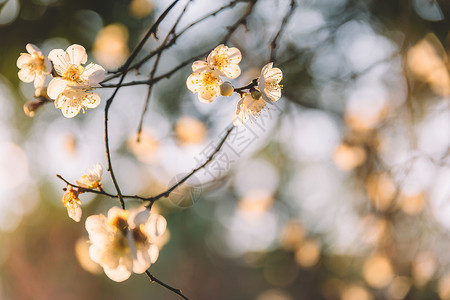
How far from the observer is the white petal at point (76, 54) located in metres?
0.77

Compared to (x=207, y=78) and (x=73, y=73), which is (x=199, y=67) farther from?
(x=73, y=73)

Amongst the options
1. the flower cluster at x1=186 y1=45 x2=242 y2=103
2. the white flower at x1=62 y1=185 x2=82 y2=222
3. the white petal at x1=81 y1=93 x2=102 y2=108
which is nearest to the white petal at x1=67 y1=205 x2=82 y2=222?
the white flower at x1=62 y1=185 x2=82 y2=222

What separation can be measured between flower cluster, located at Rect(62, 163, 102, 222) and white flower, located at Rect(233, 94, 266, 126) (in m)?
0.34

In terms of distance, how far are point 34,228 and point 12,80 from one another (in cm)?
410

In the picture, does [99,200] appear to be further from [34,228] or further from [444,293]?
[444,293]

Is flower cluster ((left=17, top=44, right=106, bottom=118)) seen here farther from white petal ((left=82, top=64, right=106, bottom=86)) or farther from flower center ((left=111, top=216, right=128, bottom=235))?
flower center ((left=111, top=216, right=128, bottom=235))

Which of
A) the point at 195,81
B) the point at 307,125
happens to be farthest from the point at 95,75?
the point at 307,125

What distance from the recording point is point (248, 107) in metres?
0.78

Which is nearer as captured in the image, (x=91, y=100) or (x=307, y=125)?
(x=91, y=100)

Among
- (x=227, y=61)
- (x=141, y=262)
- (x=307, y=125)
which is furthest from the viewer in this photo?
(x=307, y=125)

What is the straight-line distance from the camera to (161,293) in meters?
7.62

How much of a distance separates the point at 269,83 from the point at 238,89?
10cm

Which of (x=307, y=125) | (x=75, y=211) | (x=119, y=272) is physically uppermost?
(x=75, y=211)

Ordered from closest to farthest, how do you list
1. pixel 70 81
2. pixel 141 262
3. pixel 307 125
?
pixel 141 262 → pixel 70 81 → pixel 307 125
